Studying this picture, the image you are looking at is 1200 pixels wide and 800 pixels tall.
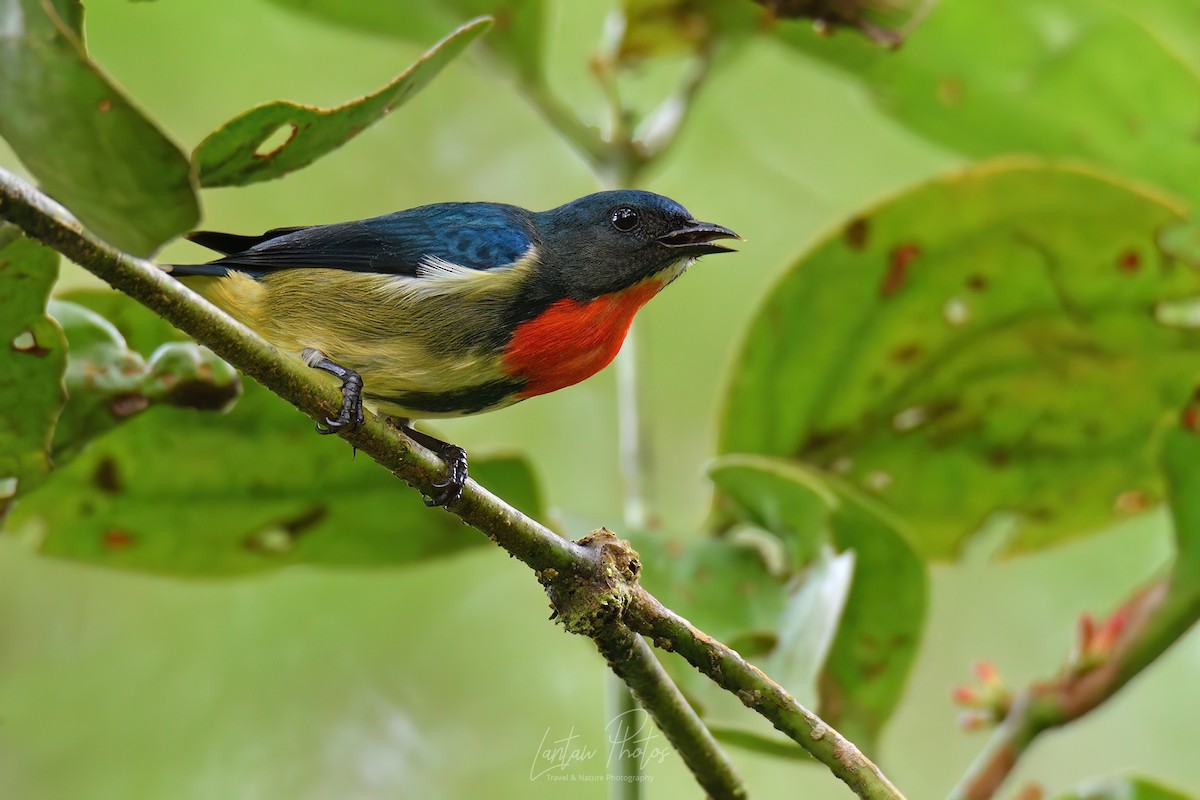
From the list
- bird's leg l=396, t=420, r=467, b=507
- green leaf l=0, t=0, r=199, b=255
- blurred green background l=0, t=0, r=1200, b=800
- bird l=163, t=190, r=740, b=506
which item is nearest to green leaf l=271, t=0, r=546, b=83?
bird l=163, t=190, r=740, b=506

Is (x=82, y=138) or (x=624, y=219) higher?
(x=82, y=138)

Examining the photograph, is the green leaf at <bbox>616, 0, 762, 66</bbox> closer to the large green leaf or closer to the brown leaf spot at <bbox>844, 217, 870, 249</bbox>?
the brown leaf spot at <bbox>844, 217, 870, 249</bbox>

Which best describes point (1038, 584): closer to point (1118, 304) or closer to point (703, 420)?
point (703, 420)

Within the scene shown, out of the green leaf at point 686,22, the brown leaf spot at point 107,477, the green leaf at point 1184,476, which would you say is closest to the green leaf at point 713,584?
the green leaf at point 1184,476

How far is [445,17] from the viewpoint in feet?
10.3

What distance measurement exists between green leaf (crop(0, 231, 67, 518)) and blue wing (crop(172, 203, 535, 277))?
779mm

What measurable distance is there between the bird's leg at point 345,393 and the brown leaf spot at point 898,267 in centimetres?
129

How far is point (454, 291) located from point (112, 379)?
750 mm

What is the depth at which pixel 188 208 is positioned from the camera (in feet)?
4.76

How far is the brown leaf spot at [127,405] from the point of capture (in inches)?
88.4

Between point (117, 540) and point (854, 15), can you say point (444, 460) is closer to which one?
point (117, 540)

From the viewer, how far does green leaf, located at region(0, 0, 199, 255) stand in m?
1.36

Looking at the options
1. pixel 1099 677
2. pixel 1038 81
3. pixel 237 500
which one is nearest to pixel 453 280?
pixel 237 500

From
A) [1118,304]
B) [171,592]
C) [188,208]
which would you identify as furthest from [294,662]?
[188,208]
